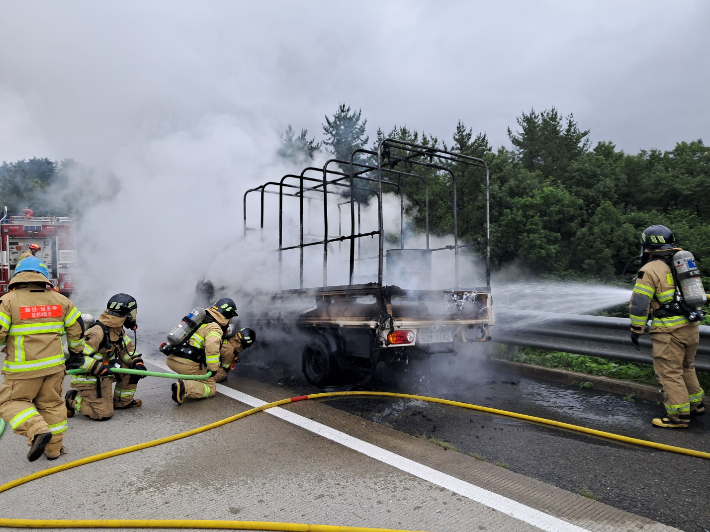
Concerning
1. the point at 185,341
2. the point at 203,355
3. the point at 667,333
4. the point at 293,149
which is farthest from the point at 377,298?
the point at 293,149

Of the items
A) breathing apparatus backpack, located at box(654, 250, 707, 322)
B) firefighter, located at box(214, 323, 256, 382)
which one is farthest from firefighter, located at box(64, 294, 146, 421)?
breathing apparatus backpack, located at box(654, 250, 707, 322)

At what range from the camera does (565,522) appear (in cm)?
265

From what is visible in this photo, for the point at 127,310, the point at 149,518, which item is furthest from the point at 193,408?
the point at 149,518

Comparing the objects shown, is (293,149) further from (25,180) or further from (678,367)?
(25,180)

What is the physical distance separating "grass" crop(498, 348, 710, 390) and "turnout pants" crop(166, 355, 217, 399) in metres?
3.75

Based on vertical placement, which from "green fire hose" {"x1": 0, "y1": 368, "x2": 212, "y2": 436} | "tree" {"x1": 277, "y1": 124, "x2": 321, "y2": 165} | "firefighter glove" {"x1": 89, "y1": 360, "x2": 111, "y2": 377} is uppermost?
"tree" {"x1": 277, "y1": 124, "x2": 321, "y2": 165}

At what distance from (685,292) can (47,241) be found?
15.2m

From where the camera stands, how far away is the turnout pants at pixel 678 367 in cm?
427

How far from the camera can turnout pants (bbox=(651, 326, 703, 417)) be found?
14.0 ft

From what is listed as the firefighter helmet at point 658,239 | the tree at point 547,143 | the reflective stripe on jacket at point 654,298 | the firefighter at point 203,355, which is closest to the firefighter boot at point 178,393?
the firefighter at point 203,355

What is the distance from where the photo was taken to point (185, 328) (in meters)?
5.52

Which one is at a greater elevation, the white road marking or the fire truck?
the fire truck

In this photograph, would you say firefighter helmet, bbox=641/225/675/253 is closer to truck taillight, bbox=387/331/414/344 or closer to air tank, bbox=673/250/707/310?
air tank, bbox=673/250/707/310

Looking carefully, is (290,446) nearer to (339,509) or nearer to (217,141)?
(339,509)
